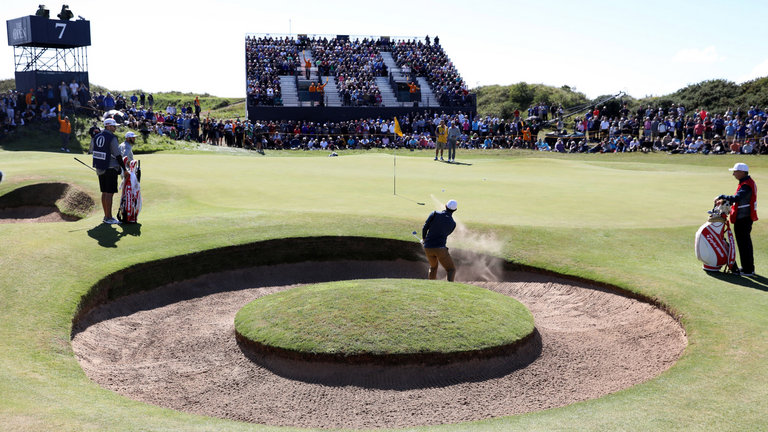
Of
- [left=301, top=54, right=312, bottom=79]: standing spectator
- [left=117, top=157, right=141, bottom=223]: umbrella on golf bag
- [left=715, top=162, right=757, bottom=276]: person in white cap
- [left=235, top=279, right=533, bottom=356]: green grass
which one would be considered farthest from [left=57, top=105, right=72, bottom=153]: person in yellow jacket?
[left=715, top=162, right=757, bottom=276]: person in white cap

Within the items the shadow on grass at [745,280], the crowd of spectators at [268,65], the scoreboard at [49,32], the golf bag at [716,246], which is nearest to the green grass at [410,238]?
the shadow on grass at [745,280]

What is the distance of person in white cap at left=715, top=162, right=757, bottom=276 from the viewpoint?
13.6 meters

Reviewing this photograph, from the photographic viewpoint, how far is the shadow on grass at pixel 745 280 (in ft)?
43.0

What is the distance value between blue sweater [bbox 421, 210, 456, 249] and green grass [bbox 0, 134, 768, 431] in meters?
2.13

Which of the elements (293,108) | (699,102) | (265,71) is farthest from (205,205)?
(699,102)

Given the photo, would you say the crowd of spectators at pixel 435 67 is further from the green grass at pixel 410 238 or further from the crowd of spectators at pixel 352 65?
the green grass at pixel 410 238

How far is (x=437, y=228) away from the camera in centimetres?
1386

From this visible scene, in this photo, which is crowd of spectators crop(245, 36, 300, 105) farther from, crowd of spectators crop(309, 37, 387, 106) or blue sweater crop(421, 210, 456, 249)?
blue sweater crop(421, 210, 456, 249)

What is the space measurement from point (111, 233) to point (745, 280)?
13.9 meters

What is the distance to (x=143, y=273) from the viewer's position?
527 inches

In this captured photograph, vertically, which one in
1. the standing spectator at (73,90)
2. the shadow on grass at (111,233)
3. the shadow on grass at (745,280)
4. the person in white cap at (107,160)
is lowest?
the shadow on grass at (745,280)

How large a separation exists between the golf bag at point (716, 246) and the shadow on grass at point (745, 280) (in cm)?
21

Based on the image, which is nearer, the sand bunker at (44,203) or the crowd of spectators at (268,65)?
the sand bunker at (44,203)

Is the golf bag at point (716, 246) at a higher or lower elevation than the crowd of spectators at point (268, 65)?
lower
